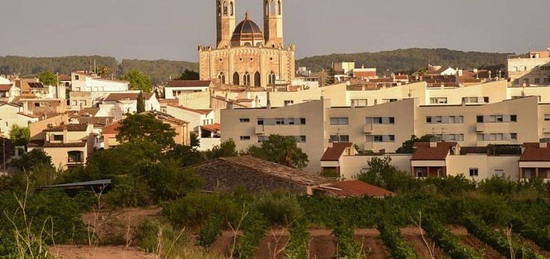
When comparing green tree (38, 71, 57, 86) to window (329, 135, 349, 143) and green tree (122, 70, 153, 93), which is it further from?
window (329, 135, 349, 143)

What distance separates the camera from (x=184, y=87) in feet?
314

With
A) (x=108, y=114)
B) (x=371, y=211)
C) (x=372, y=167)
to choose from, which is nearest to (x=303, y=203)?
(x=371, y=211)

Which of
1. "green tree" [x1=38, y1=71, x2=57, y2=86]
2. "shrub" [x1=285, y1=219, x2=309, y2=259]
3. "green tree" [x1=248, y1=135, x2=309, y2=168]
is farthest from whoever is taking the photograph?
"green tree" [x1=38, y1=71, x2=57, y2=86]

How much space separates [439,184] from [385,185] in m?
2.59

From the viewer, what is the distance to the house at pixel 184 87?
9375 centimetres

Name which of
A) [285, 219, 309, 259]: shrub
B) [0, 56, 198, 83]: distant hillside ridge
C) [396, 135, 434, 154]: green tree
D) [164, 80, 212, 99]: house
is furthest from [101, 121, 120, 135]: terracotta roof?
[0, 56, 198, 83]: distant hillside ridge

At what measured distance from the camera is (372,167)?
4662 cm

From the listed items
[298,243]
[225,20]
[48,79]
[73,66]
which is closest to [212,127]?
[48,79]

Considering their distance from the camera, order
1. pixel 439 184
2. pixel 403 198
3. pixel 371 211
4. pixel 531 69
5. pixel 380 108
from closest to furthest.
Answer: pixel 371 211 → pixel 403 198 → pixel 439 184 → pixel 380 108 → pixel 531 69

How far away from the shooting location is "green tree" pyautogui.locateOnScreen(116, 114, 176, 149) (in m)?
53.9

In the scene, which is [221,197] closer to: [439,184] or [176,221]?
[176,221]

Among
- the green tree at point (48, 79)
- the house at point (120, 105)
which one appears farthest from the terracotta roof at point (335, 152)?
the green tree at point (48, 79)

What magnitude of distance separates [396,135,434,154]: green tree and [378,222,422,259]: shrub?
77.6 feet

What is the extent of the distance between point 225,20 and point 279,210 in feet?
307
